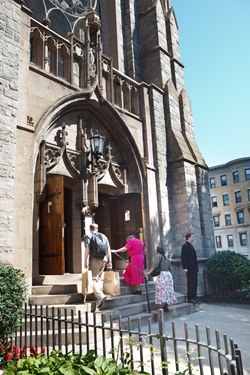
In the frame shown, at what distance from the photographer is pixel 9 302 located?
16.0 ft

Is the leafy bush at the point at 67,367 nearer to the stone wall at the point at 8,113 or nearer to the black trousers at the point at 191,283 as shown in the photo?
the stone wall at the point at 8,113

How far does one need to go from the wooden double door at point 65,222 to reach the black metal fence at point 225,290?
11.0ft

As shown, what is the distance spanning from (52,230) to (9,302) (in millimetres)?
2601

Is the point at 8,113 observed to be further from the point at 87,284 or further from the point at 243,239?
the point at 243,239

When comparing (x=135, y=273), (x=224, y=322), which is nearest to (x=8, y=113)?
(x=135, y=273)

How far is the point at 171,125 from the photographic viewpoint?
38.9ft

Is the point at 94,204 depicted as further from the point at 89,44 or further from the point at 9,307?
the point at 89,44

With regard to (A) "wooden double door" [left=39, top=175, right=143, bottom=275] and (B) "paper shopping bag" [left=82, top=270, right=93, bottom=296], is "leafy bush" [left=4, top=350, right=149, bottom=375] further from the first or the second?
(A) "wooden double door" [left=39, top=175, right=143, bottom=275]

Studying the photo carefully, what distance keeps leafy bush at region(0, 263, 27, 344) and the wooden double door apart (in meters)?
1.86

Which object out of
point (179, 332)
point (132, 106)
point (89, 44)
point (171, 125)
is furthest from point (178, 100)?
point (179, 332)

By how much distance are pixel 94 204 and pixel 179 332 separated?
13.2 feet

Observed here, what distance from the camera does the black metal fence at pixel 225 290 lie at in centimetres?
989

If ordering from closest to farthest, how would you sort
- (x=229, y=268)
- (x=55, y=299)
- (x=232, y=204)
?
(x=55, y=299)
(x=229, y=268)
(x=232, y=204)

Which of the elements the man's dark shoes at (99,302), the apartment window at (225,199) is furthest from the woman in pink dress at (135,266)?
the apartment window at (225,199)
